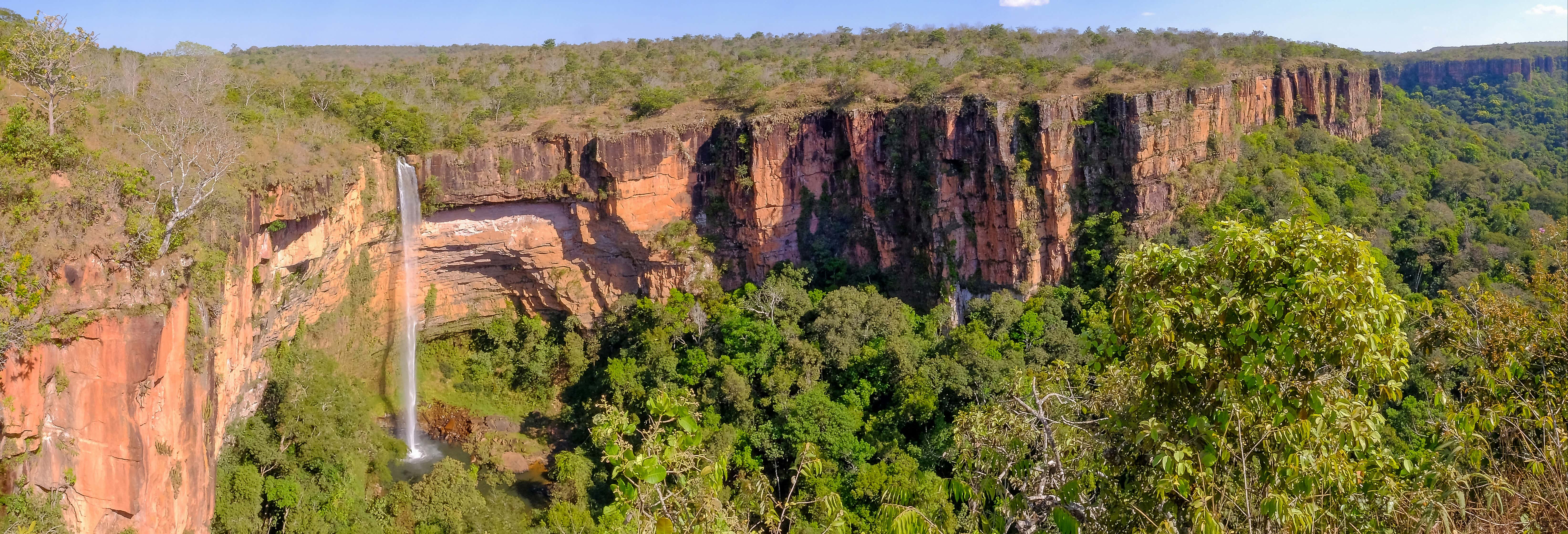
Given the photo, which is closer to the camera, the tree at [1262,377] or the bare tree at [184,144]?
the tree at [1262,377]

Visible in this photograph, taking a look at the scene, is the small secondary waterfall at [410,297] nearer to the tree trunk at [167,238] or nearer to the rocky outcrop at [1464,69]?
the tree trunk at [167,238]

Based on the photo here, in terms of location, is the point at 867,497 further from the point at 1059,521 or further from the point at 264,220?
the point at 264,220

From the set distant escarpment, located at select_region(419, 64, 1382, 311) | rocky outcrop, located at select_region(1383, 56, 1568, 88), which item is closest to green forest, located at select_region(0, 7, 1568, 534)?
distant escarpment, located at select_region(419, 64, 1382, 311)

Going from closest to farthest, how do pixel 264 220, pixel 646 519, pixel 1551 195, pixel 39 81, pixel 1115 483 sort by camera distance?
1. pixel 646 519
2. pixel 1115 483
3. pixel 39 81
4. pixel 264 220
5. pixel 1551 195

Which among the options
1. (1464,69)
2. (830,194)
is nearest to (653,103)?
(830,194)

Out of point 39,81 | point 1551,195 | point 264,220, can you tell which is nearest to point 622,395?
point 264,220

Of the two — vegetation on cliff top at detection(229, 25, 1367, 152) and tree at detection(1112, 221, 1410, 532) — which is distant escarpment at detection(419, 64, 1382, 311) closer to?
A: vegetation on cliff top at detection(229, 25, 1367, 152)

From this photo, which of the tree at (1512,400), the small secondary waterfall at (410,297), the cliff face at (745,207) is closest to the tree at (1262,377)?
the tree at (1512,400)

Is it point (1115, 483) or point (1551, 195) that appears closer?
point (1115, 483)

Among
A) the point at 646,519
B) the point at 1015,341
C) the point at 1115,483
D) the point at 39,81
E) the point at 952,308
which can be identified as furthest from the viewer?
the point at 952,308
